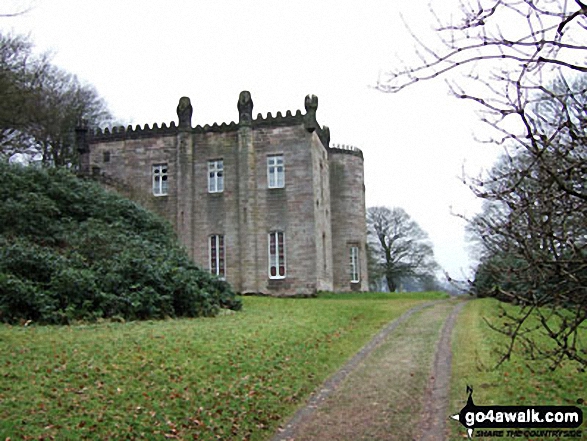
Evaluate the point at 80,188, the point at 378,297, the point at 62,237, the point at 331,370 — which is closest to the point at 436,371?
the point at 331,370

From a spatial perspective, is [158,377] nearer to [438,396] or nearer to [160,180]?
[438,396]

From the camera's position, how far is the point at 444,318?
20.5 meters

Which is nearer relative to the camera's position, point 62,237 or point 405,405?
point 405,405

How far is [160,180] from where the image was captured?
33.5m

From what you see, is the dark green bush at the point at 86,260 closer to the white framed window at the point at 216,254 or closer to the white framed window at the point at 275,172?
the white framed window at the point at 216,254

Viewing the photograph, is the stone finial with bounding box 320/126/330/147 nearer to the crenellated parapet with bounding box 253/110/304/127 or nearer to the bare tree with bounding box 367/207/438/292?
the crenellated parapet with bounding box 253/110/304/127

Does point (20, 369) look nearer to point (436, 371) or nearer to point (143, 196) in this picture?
point (436, 371)

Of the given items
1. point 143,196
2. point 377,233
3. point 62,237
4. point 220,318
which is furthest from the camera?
point 377,233

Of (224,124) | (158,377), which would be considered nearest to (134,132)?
(224,124)

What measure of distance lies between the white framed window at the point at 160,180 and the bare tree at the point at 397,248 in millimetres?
25097

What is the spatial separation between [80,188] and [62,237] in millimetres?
3576

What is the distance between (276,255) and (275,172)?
4.20 m

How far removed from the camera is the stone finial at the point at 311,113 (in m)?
31.5
